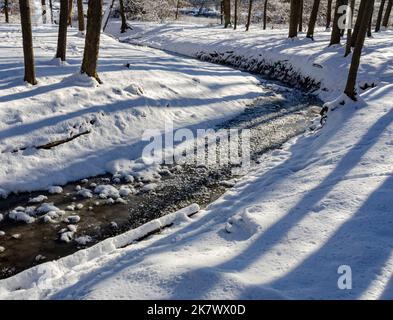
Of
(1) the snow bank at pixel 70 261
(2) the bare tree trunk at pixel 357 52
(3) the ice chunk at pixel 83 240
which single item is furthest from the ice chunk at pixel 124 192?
(2) the bare tree trunk at pixel 357 52

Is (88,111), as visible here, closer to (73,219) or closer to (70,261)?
(73,219)

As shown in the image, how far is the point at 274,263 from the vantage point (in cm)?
522

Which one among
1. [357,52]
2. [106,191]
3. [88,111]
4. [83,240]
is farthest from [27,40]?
[357,52]

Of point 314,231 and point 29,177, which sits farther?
point 29,177

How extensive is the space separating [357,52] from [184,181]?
7.14 metres

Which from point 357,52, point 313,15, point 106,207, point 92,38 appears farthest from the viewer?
point 313,15

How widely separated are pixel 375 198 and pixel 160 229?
385 cm

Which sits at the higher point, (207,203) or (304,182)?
(304,182)

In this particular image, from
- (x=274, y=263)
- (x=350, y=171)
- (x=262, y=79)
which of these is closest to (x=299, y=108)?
(x=262, y=79)

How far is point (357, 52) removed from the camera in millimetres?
12180

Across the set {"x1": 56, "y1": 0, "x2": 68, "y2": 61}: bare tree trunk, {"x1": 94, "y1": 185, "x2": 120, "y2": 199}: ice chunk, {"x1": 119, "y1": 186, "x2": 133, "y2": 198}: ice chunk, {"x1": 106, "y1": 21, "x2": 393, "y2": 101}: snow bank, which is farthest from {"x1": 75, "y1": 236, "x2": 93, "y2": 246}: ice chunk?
{"x1": 106, "y1": 21, "x2": 393, "y2": 101}: snow bank

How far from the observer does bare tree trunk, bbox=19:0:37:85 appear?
35.6ft

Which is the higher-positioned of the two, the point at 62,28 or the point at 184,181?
the point at 62,28
